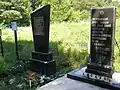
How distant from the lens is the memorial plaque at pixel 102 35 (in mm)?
4656

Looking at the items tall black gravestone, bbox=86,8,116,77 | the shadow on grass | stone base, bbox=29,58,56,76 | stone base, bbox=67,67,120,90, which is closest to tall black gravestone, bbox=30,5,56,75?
stone base, bbox=29,58,56,76

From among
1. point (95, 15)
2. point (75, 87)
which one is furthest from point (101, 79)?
point (95, 15)

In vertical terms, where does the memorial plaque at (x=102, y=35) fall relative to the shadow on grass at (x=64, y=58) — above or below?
above

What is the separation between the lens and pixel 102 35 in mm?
4824

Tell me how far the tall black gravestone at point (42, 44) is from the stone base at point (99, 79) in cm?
116

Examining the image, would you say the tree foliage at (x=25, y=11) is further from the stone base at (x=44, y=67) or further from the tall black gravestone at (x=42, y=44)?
the stone base at (x=44, y=67)

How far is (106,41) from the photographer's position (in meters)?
4.78

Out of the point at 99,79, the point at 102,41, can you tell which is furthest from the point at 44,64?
the point at 102,41

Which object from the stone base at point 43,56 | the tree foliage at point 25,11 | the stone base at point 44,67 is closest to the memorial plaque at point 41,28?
the stone base at point 43,56

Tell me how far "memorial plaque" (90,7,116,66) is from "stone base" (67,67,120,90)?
13.9 inches

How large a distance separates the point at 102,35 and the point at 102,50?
0.36m

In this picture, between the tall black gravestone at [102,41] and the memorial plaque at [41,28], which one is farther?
the memorial plaque at [41,28]

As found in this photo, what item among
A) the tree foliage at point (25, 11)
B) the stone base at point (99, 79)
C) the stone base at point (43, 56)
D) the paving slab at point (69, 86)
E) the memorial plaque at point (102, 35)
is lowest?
the paving slab at point (69, 86)

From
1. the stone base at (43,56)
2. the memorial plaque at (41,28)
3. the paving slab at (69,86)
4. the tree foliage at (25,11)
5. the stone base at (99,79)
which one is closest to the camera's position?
the stone base at (99,79)
